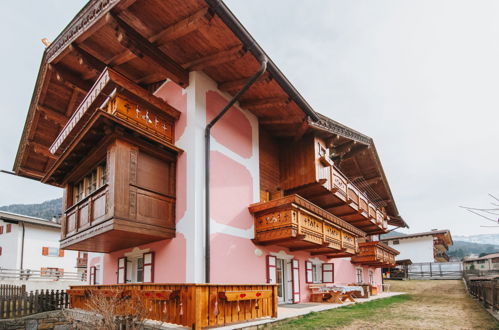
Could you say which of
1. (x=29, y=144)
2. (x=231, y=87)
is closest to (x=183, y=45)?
(x=231, y=87)

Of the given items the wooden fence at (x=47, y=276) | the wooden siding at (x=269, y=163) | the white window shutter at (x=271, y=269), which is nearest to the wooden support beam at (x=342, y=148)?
the wooden siding at (x=269, y=163)

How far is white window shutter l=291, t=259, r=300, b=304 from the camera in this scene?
13.9 metres

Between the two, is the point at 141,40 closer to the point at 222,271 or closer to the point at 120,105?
the point at 120,105

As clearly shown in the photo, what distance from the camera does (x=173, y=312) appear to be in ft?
24.3

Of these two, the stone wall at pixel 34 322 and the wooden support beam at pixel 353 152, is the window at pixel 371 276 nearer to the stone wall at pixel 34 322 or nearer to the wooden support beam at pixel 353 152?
the wooden support beam at pixel 353 152

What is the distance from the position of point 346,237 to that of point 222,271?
6775mm

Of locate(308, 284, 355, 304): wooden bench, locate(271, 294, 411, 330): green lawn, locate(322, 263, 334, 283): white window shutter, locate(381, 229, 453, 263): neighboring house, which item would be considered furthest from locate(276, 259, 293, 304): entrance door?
locate(381, 229, 453, 263): neighboring house

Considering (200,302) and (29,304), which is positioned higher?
(200,302)

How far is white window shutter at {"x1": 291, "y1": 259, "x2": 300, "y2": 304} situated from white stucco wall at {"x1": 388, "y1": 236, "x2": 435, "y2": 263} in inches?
1388

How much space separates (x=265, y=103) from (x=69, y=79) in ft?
21.4

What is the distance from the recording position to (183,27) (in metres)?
9.27

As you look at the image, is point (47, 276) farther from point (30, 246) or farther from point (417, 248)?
point (417, 248)

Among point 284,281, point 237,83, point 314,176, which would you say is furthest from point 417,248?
point 237,83

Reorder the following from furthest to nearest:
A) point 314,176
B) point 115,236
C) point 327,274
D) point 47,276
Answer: point 47,276
point 327,274
point 314,176
point 115,236
